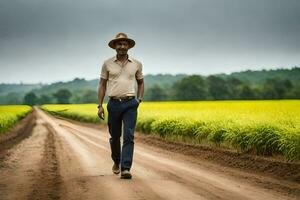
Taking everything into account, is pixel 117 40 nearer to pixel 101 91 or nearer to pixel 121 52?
pixel 121 52

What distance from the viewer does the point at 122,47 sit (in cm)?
759

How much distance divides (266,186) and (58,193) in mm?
3356

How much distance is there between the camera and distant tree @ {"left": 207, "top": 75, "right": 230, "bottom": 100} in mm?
119125

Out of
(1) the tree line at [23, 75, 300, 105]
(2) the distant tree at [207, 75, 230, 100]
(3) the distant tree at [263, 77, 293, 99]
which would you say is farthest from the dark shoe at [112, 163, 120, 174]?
(2) the distant tree at [207, 75, 230, 100]

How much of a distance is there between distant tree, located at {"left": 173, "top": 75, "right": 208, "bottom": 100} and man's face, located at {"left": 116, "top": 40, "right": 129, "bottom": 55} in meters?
114

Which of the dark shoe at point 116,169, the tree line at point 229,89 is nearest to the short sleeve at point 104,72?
the dark shoe at point 116,169

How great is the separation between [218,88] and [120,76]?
117800 mm

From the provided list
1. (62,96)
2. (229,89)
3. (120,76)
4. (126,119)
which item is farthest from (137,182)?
(62,96)

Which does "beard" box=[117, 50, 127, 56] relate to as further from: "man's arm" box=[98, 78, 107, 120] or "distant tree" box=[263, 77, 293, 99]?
"distant tree" box=[263, 77, 293, 99]

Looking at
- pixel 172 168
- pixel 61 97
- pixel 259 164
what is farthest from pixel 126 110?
pixel 61 97

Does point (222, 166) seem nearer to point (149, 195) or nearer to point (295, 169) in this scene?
point (295, 169)

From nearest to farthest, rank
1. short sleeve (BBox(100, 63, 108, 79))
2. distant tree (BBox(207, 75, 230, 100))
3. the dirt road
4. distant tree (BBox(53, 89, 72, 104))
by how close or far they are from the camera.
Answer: the dirt road < short sleeve (BBox(100, 63, 108, 79)) < distant tree (BBox(207, 75, 230, 100)) < distant tree (BBox(53, 89, 72, 104))

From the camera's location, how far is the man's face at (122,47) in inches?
299

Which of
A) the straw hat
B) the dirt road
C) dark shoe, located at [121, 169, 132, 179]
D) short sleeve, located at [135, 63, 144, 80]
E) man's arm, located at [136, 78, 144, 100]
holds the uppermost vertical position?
the straw hat
